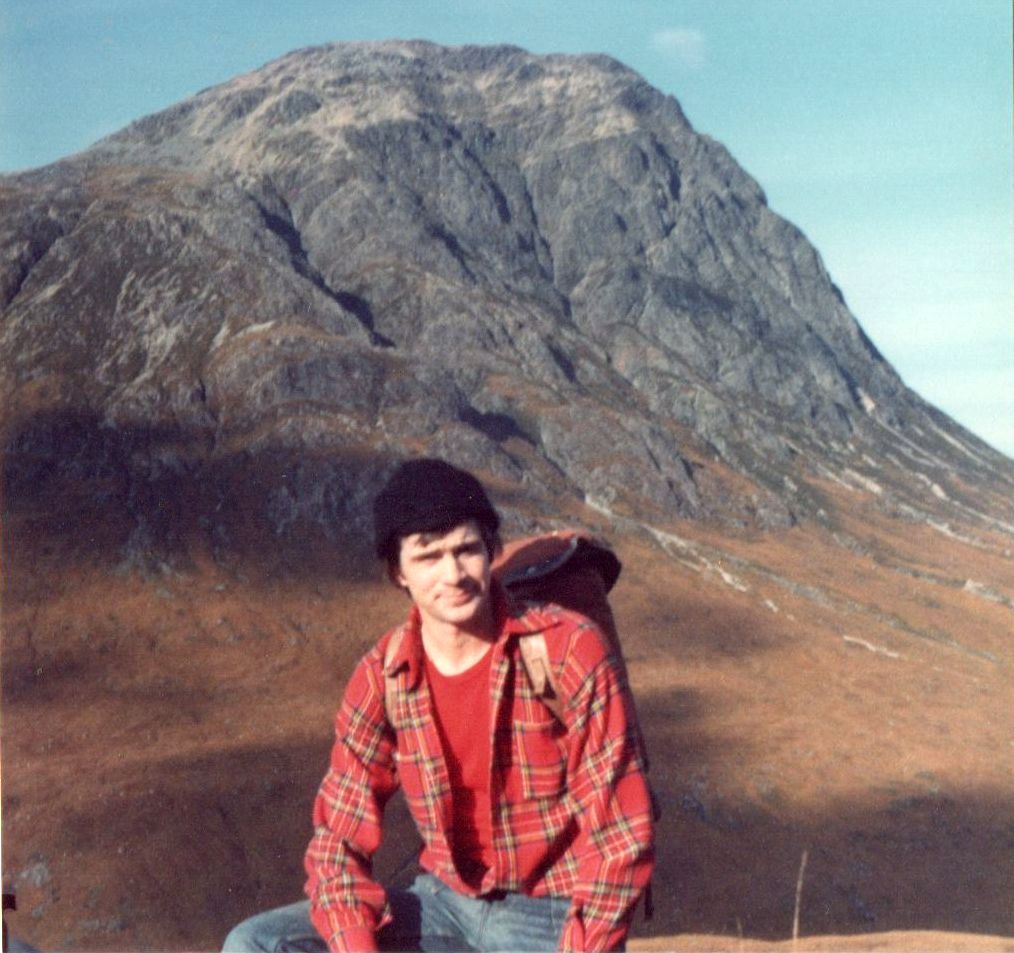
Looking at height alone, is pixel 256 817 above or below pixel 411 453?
below

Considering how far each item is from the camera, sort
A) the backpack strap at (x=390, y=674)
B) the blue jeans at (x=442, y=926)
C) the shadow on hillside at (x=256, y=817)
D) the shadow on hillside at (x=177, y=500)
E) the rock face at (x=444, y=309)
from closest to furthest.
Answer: the blue jeans at (x=442, y=926) → the backpack strap at (x=390, y=674) → the shadow on hillside at (x=256, y=817) → the shadow on hillside at (x=177, y=500) → the rock face at (x=444, y=309)

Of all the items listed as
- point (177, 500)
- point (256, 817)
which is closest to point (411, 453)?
point (177, 500)

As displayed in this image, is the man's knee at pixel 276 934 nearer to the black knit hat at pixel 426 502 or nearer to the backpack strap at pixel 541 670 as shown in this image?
the backpack strap at pixel 541 670

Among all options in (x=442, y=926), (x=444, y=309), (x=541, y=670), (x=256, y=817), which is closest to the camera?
(x=541, y=670)

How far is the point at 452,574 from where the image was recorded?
3.83 meters

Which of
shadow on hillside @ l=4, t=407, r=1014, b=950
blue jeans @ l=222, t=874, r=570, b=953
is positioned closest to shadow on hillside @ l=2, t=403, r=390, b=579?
shadow on hillside @ l=4, t=407, r=1014, b=950

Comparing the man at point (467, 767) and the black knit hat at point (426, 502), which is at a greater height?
the black knit hat at point (426, 502)

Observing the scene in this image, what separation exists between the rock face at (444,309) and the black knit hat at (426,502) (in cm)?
3658

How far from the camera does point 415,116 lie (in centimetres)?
9750

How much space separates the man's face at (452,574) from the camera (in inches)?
Result: 151

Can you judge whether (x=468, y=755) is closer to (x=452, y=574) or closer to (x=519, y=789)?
(x=519, y=789)

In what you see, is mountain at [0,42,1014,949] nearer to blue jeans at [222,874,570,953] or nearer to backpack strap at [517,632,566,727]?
blue jeans at [222,874,570,953]

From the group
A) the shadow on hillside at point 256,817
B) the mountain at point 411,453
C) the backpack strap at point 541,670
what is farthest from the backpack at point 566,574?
the mountain at point 411,453

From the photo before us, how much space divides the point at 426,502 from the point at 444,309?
64.9 metres
